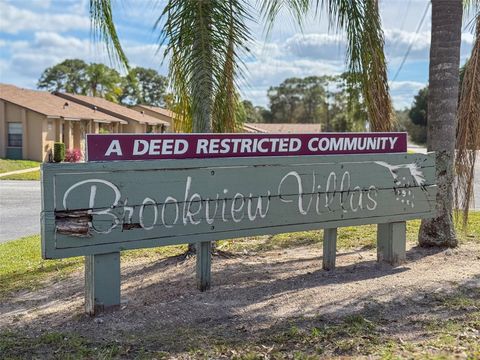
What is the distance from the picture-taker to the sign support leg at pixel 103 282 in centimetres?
419

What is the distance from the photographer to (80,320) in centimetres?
422

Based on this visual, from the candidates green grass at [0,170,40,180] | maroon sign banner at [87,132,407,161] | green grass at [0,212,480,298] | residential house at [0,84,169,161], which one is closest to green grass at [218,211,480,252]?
green grass at [0,212,480,298]

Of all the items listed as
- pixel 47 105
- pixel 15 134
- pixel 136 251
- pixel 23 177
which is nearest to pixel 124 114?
pixel 47 105

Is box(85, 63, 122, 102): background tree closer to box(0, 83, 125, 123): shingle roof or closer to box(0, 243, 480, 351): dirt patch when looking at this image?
box(0, 83, 125, 123): shingle roof

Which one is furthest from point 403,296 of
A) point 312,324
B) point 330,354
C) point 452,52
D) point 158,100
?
point 158,100

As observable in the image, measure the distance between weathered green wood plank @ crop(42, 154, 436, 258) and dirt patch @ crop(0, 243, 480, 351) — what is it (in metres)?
0.52

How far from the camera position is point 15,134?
30.9 m

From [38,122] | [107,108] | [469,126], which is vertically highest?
[107,108]

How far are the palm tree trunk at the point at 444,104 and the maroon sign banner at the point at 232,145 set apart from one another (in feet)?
2.98

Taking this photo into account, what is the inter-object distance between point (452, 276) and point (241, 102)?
124 inches

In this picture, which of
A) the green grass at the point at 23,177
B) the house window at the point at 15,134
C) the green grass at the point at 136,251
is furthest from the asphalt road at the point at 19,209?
the house window at the point at 15,134

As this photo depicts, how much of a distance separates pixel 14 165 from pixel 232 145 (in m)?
25.5

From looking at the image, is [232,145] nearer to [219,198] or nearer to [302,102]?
[219,198]

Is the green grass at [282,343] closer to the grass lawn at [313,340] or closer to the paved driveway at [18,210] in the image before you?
the grass lawn at [313,340]
